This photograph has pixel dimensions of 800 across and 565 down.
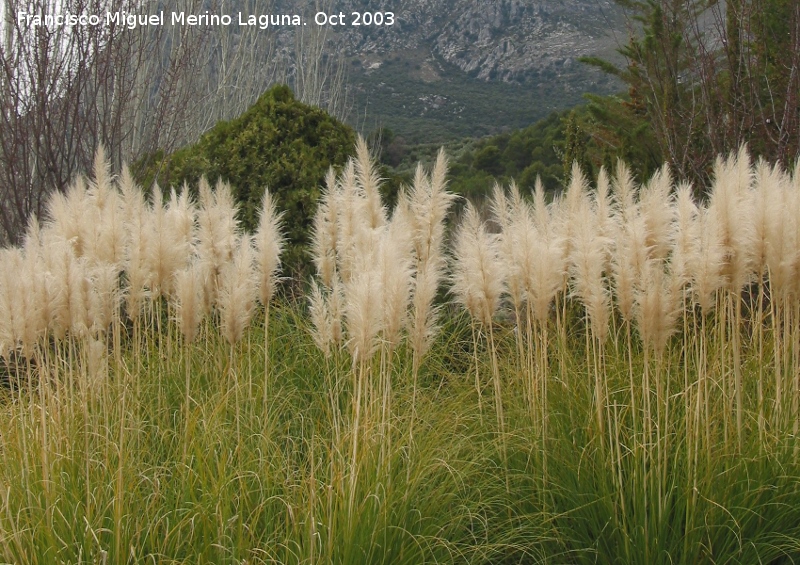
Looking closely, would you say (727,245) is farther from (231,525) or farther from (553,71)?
(553,71)

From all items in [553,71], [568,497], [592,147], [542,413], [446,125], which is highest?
[553,71]

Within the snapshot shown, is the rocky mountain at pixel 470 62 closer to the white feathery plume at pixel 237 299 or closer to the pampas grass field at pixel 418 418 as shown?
the pampas grass field at pixel 418 418

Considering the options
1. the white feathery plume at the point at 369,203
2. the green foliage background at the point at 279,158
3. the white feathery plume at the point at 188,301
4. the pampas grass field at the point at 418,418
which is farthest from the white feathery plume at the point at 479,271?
the green foliage background at the point at 279,158

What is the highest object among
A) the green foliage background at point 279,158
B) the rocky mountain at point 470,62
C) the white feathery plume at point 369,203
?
the rocky mountain at point 470,62

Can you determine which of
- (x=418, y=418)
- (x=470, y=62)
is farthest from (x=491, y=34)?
(x=418, y=418)

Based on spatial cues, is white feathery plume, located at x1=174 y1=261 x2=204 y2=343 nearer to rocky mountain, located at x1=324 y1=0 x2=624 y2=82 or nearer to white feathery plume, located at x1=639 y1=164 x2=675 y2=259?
white feathery plume, located at x1=639 y1=164 x2=675 y2=259

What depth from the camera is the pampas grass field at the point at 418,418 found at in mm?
2918

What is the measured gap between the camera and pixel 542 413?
361 cm

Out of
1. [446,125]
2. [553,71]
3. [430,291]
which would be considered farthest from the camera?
[553,71]

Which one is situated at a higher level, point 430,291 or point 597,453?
point 430,291

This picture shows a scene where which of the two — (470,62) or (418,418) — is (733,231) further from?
(470,62)

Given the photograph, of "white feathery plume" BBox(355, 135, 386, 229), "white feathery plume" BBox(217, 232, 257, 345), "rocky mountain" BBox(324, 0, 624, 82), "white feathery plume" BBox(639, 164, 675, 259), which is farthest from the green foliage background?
"rocky mountain" BBox(324, 0, 624, 82)

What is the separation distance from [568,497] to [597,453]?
0.25 m

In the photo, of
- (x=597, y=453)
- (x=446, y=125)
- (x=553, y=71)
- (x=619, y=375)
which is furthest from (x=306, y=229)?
(x=553, y=71)
